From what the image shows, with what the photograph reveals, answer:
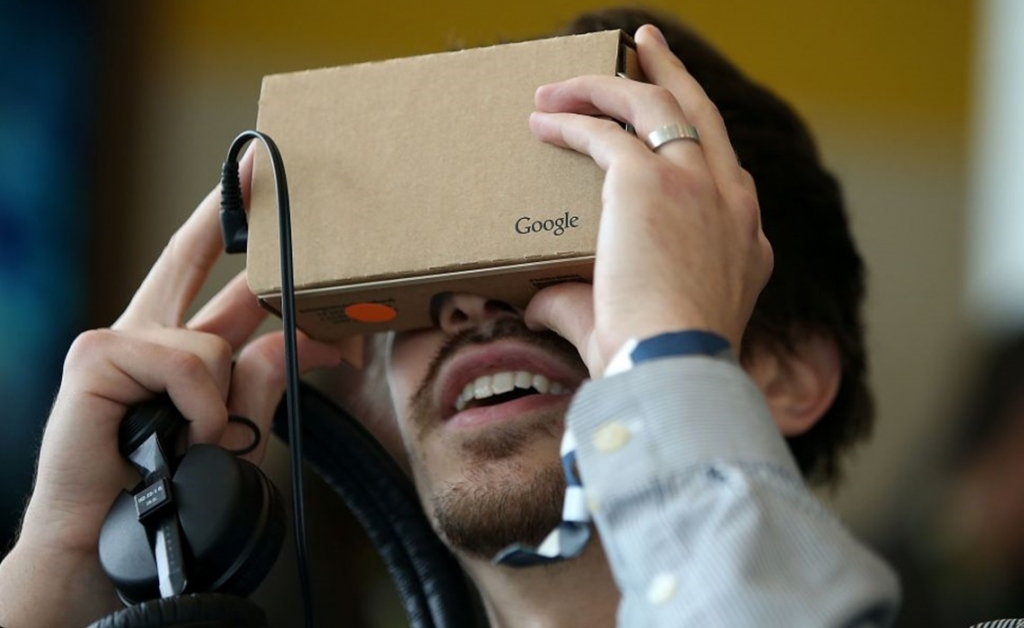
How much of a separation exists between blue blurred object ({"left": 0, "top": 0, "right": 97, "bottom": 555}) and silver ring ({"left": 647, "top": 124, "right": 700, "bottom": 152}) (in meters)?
1.61

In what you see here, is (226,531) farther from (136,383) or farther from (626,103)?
(626,103)

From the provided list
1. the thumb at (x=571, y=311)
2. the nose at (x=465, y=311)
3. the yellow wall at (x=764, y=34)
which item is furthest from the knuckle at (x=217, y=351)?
the yellow wall at (x=764, y=34)

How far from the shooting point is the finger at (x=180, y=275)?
1431 mm

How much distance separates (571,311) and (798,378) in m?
0.56

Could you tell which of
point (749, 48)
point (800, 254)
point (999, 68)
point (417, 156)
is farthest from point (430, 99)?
point (999, 68)

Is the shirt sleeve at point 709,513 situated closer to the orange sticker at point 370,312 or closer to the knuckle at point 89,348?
the orange sticker at point 370,312

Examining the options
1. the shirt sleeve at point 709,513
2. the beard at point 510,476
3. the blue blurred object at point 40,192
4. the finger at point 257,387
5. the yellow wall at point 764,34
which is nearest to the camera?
the shirt sleeve at point 709,513

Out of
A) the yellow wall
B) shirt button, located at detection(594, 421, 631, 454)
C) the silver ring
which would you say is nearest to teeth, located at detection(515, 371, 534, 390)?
the silver ring

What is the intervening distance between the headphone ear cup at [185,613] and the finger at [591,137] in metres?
0.48

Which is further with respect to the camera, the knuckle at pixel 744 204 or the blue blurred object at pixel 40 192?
the blue blurred object at pixel 40 192

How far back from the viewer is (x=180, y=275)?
4.73ft

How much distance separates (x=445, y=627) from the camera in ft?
4.74

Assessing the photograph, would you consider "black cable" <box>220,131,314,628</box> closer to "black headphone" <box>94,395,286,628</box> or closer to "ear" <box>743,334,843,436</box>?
"black headphone" <box>94,395,286,628</box>

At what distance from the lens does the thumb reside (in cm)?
111
